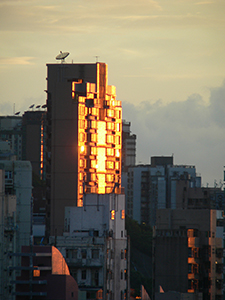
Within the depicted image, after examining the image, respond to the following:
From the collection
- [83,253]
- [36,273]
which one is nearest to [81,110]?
[83,253]

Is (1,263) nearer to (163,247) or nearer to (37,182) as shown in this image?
(163,247)

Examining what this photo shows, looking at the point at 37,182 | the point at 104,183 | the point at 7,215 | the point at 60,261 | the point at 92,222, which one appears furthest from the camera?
the point at 37,182

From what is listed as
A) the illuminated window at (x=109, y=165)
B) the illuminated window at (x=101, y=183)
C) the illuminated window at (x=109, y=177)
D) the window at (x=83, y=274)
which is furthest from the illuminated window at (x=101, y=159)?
the window at (x=83, y=274)

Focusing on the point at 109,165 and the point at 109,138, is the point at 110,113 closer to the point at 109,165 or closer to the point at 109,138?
the point at 109,138

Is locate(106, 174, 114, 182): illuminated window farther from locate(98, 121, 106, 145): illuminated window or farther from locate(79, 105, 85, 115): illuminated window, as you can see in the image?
locate(79, 105, 85, 115): illuminated window

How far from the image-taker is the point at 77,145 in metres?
117

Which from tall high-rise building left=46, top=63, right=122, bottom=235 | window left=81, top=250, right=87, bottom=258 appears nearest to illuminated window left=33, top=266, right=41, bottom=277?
window left=81, top=250, right=87, bottom=258

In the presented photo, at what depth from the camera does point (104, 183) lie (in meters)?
117

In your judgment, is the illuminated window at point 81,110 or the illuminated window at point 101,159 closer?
the illuminated window at point 101,159

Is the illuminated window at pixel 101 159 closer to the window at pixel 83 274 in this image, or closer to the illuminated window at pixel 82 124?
the illuminated window at pixel 82 124

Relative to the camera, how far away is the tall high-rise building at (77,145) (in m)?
117

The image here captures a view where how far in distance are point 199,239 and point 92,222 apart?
33680mm

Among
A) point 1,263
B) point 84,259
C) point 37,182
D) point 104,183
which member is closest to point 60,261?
point 1,263

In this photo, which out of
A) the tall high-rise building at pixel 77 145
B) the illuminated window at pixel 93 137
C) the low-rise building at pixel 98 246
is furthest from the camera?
the illuminated window at pixel 93 137
